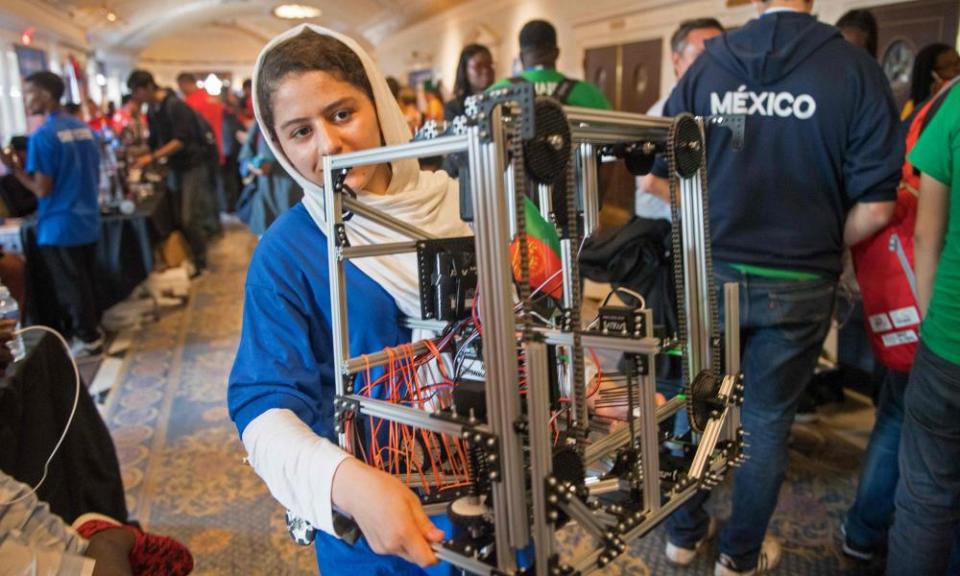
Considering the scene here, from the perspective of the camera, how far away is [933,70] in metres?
2.27

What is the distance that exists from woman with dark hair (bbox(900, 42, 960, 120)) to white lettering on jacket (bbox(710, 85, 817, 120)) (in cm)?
94

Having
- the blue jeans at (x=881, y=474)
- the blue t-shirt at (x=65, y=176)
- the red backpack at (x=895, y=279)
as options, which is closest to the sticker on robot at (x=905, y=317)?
the red backpack at (x=895, y=279)

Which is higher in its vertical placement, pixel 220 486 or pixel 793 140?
pixel 793 140

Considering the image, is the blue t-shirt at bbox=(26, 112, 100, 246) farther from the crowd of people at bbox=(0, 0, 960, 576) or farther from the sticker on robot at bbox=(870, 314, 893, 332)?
the sticker on robot at bbox=(870, 314, 893, 332)

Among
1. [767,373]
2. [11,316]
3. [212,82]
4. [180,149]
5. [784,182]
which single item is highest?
[212,82]

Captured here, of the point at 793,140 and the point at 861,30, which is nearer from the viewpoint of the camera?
the point at 793,140

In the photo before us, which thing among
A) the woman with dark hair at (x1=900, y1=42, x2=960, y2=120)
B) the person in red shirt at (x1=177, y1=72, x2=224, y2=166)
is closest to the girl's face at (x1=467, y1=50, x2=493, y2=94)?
the woman with dark hair at (x1=900, y1=42, x2=960, y2=120)

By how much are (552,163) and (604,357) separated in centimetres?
227

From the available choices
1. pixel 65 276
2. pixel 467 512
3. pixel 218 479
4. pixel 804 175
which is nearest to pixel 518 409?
pixel 467 512

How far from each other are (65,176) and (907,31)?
4318 millimetres

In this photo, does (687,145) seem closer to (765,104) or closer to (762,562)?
(765,104)

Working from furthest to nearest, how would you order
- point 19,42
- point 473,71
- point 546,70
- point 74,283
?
1. point 19,42
2. point 74,283
3. point 473,71
4. point 546,70

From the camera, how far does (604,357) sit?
280cm

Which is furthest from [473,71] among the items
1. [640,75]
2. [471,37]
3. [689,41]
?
[471,37]
